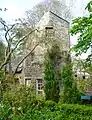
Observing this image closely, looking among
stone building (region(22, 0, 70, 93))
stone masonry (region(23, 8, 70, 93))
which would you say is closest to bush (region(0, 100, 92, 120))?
stone building (region(22, 0, 70, 93))

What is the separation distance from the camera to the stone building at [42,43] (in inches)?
934

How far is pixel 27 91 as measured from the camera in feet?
43.8

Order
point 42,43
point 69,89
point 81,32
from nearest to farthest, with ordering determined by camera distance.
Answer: point 81,32
point 69,89
point 42,43

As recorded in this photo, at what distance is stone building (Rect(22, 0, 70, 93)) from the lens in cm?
2372

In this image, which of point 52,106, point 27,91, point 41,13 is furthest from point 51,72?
point 41,13

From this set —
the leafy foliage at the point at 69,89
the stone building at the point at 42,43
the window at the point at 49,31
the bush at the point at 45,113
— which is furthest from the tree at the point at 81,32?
the window at the point at 49,31

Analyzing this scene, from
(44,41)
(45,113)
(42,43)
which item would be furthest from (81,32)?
(42,43)

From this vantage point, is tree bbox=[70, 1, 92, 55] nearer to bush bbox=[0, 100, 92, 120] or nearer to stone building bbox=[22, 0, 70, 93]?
bush bbox=[0, 100, 92, 120]

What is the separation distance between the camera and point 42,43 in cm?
2402

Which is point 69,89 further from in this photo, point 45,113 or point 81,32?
point 81,32

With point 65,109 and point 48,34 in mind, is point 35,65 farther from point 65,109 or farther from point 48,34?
point 65,109

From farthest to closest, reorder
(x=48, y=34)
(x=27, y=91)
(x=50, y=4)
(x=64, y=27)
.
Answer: (x=50, y=4) → (x=64, y=27) → (x=48, y=34) → (x=27, y=91)

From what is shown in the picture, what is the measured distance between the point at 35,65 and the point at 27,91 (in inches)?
442

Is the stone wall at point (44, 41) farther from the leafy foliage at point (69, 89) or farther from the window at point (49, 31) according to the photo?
the leafy foliage at point (69, 89)
